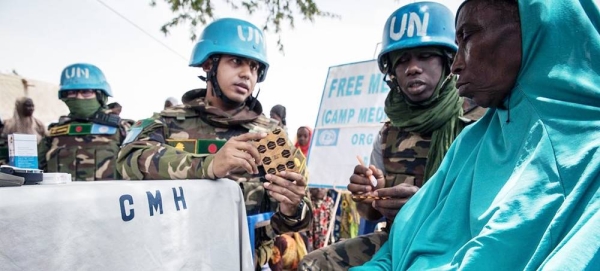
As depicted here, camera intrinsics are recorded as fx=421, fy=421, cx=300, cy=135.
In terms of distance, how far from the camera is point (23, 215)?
46.4 inches

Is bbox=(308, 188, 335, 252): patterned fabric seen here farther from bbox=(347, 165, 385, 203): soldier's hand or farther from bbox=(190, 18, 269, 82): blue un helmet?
bbox=(347, 165, 385, 203): soldier's hand

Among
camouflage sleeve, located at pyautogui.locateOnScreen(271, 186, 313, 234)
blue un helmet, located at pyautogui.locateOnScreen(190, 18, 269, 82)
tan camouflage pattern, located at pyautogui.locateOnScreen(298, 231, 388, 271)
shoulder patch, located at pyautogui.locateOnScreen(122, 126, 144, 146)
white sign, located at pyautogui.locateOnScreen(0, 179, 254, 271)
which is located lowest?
tan camouflage pattern, located at pyautogui.locateOnScreen(298, 231, 388, 271)

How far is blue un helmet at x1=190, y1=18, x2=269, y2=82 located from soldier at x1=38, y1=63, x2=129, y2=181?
2564 millimetres

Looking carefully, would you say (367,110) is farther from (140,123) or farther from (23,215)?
(23,215)

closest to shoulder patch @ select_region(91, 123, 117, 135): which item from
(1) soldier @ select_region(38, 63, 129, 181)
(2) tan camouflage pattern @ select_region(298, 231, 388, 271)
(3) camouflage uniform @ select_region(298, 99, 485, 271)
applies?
(1) soldier @ select_region(38, 63, 129, 181)

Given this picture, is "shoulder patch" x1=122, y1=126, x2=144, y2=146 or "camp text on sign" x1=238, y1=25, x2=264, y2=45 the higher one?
"camp text on sign" x1=238, y1=25, x2=264, y2=45

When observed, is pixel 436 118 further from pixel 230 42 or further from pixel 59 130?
pixel 59 130

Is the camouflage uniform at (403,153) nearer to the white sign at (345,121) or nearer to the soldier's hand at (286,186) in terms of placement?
the soldier's hand at (286,186)

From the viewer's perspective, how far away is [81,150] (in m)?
5.05

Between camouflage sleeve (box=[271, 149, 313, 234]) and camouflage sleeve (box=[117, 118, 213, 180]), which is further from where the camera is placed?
camouflage sleeve (box=[271, 149, 313, 234])

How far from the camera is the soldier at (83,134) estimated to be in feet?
16.5

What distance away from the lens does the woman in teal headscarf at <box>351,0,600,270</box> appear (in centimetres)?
114

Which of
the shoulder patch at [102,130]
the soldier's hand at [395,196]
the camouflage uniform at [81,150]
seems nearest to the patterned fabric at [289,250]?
the soldier's hand at [395,196]

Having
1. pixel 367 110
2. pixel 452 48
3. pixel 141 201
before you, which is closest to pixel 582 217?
pixel 141 201
